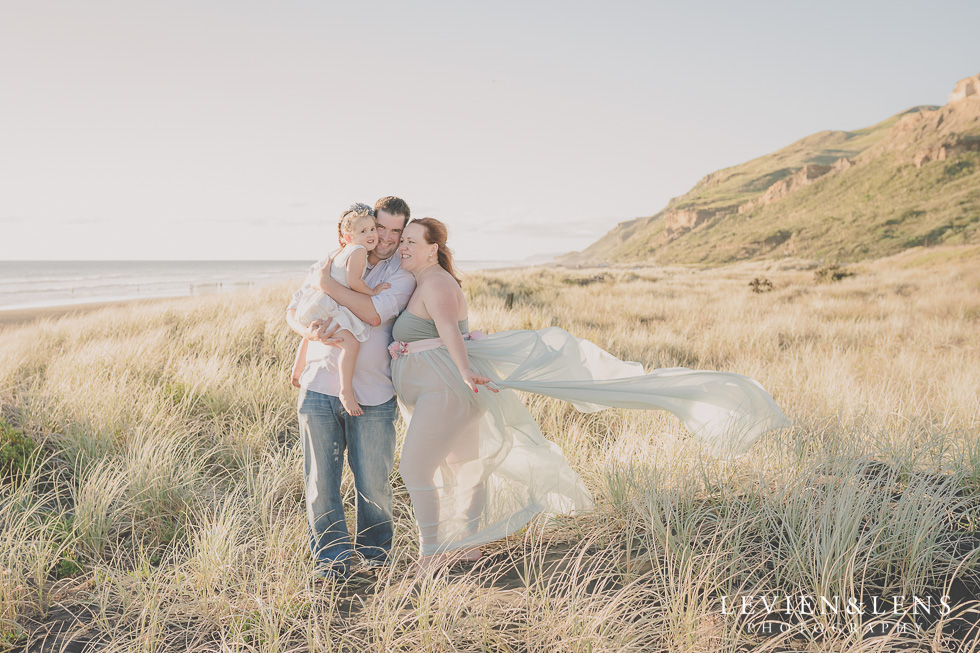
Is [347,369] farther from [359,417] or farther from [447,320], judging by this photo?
[447,320]

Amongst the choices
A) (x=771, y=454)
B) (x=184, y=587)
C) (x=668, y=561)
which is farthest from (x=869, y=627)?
(x=184, y=587)

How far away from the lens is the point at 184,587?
277cm

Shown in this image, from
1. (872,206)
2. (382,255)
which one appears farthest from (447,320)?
(872,206)

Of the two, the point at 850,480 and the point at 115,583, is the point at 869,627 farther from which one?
the point at 115,583

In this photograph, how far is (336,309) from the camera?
2.94 metres

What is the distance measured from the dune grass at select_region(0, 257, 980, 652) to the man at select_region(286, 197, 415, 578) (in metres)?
0.21

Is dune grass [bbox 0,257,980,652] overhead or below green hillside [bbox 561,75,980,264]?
below

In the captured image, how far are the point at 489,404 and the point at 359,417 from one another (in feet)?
2.44

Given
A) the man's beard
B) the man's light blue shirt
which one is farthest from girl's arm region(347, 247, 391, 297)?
the man's beard

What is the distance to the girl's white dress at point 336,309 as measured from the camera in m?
2.93

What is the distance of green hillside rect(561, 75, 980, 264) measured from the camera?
175ft

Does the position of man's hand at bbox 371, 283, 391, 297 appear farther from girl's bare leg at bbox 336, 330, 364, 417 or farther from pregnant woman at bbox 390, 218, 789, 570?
girl's bare leg at bbox 336, 330, 364, 417

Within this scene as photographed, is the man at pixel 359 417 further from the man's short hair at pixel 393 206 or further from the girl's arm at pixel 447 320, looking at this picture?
the girl's arm at pixel 447 320

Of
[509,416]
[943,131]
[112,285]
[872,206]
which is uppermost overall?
[943,131]
